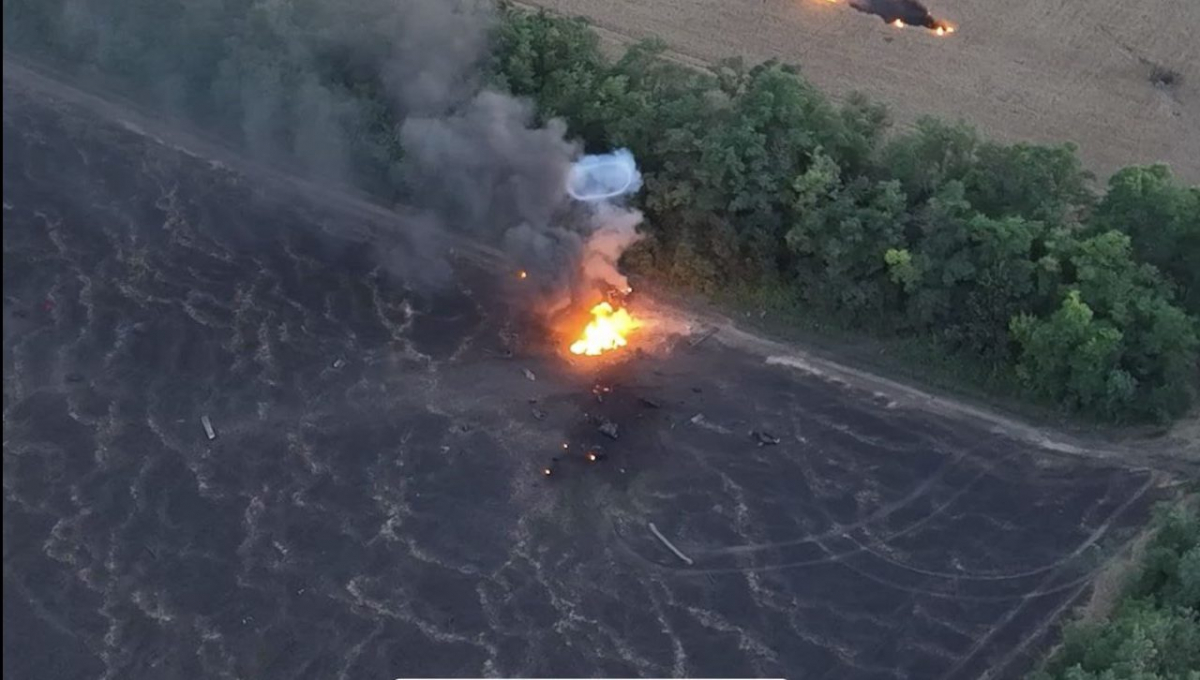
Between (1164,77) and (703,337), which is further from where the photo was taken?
(1164,77)

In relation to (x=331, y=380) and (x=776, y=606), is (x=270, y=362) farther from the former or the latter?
(x=776, y=606)

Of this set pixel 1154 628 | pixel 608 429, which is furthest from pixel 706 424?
pixel 1154 628

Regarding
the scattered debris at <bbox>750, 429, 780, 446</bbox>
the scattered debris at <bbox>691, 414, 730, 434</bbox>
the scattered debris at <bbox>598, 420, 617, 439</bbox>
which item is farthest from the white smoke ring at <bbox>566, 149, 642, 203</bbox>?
the scattered debris at <bbox>750, 429, 780, 446</bbox>

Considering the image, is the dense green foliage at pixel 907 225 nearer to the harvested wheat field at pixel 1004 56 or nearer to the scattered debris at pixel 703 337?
the scattered debris at pixel 703 337

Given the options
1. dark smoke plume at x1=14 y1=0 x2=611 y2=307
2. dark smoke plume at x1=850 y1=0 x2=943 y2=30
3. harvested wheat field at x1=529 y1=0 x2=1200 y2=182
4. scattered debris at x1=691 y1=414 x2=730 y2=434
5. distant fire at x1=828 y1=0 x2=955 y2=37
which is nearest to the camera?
scattered debris at x1=691 y1=414 x2=730 y2=434

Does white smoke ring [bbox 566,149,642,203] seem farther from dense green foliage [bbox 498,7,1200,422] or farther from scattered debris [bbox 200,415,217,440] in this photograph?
scattered debris [bbox 200,415,217,440]

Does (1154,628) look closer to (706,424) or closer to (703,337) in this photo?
(706,424)
